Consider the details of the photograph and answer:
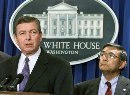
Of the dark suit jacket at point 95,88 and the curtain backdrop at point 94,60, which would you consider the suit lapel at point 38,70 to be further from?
the curtain backdrop at point 94,60

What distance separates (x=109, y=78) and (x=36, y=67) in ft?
3.67

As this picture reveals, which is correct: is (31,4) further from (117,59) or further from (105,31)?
(117,59)

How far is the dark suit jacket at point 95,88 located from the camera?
2331mm

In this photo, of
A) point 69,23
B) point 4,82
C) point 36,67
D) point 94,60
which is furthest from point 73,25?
point 4,82

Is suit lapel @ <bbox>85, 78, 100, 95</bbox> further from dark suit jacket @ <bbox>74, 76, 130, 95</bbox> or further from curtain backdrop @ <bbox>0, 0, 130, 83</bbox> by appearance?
curtain backdrop @ <bbox>0, 0, 130, 83</bbox>

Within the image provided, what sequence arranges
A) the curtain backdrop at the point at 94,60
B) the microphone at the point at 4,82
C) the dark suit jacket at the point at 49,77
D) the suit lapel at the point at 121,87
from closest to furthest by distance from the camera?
1. the microphone at the point at 4,82
2. the dark suit jacket at the point at 49,77
3. the suit lapel at the point at 121,87
4. the curtain backdrop at the point at 94,60

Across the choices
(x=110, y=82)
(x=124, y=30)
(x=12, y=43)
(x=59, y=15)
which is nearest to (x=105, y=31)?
(x=124, y=30)

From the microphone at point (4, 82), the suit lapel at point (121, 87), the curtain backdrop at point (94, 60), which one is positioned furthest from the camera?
the curtain backdrop at point (94, 60)

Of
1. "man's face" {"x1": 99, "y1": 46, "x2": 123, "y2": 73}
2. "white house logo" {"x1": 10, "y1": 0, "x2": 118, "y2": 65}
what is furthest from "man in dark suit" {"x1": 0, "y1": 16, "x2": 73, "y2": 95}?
"white house logo" {"x1": 10, "y1": 0, "x2": 118, "y2": 65}

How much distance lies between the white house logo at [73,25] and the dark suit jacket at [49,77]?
145cm

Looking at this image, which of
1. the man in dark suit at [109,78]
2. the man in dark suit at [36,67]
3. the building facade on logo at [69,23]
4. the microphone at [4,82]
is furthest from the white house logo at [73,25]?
the microphone at [4,82]

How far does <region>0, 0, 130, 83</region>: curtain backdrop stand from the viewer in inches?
113

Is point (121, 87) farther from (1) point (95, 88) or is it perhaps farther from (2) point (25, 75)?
(2) point (25, 75)

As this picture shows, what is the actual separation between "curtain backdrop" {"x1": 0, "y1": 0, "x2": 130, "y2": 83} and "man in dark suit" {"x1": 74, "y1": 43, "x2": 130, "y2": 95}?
41 cm
